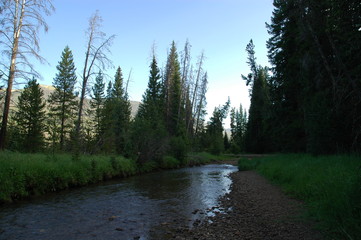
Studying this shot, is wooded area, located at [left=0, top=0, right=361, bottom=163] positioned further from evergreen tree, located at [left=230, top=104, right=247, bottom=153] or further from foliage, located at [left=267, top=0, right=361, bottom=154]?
evergreen tree, located at [left=230, top=104, right=247, bottom=153]

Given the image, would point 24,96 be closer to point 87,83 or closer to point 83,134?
point 87,83

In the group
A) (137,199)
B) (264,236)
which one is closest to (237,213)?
(264,236)

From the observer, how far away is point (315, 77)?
13.5 meters

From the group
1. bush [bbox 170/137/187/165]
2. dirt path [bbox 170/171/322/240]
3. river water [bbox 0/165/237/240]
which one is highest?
bush [bbox 170/137/187/165]

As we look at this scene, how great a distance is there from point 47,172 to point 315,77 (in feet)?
49.5

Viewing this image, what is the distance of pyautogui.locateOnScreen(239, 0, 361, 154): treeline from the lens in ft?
25.3

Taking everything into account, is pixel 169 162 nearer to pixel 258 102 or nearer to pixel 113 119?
pixel 113 119

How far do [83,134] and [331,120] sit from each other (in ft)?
55.6

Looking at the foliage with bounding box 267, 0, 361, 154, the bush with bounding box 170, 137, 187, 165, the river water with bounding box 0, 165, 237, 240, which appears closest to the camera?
the river water with bounding box 0, 165, 237, 240

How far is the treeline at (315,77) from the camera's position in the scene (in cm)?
771

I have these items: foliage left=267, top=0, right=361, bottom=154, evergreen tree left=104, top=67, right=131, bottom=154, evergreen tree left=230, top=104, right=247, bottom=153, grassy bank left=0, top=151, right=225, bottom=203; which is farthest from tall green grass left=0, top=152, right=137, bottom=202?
evergreen tree left=230, top=104, right=247, bottom=153

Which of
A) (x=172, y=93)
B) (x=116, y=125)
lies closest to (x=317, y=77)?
(x=116, y=125)

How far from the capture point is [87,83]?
19750mm

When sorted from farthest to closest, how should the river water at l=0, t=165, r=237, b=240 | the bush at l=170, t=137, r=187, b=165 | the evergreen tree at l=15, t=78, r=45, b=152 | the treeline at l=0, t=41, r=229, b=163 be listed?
the bush at l=170, t=137, r=187, b=165 < the evergreen tree at l=15, t=78, r=45, b=152 < the treeline at l=0, t=41, r=229, b=163 < the river water at l=0, t=165, r=237, b=240
